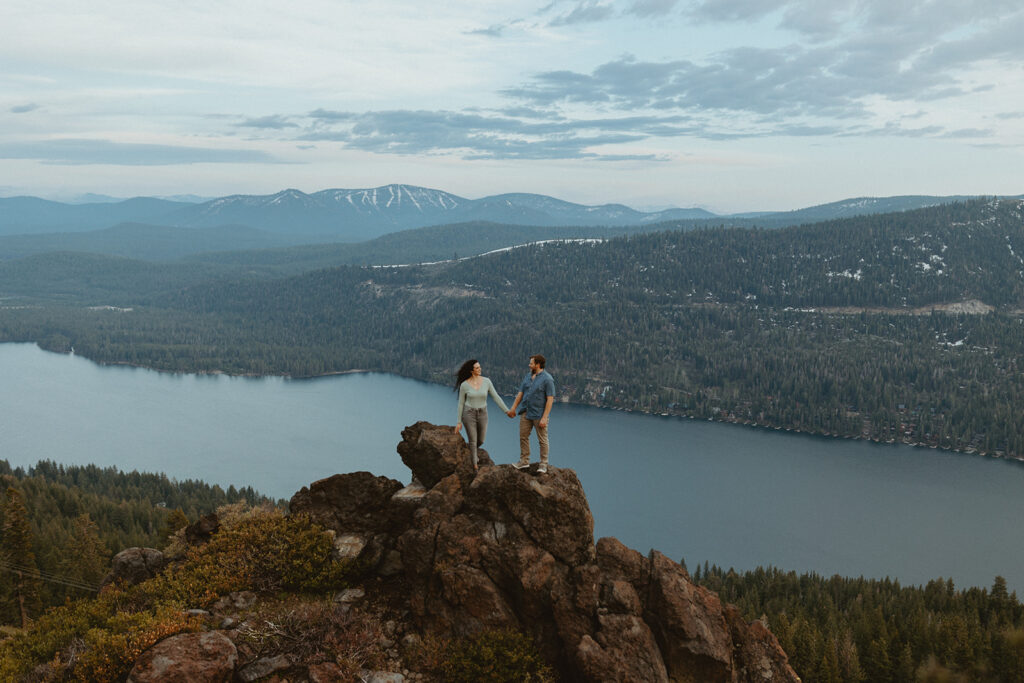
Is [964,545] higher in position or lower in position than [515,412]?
lower

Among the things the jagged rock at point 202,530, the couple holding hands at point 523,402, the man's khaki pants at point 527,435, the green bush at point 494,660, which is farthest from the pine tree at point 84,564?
the man's khaki pants at point 527,435

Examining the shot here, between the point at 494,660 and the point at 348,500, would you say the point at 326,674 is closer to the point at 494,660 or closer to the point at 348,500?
the point at 494,660

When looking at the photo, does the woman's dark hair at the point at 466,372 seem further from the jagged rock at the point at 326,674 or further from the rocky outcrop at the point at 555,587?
the jagged rock at the point at 326,674

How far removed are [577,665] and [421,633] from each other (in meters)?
5.47

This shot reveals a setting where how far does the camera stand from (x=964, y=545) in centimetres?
14975

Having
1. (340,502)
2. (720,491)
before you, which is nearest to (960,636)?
(340,502)

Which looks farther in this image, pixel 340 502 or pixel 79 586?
Result: pixel 79 586

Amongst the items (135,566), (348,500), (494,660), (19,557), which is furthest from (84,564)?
(494,660)

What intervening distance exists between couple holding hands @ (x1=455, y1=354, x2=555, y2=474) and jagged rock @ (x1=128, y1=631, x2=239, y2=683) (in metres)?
A: 10.8

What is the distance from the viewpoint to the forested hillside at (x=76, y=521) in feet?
214

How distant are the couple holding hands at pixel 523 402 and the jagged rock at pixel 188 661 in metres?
10.8

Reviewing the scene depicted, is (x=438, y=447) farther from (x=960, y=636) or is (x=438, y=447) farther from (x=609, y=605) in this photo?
(x=960, y=636)

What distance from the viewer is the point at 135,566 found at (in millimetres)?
31047

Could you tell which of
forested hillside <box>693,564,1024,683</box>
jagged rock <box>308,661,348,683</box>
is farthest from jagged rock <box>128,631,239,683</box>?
forested hillside <box>693,564,1024,683</box>
